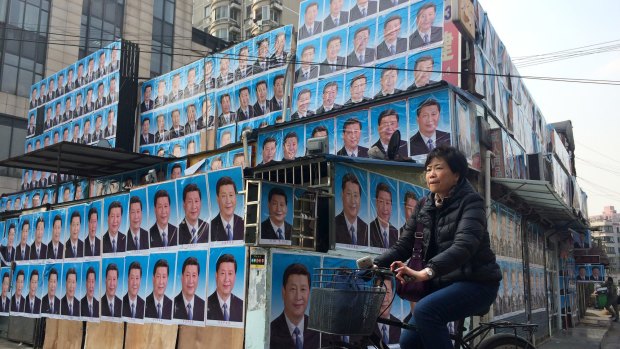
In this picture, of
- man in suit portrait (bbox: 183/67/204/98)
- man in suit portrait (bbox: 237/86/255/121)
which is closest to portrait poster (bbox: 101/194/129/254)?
man in suit portrait (bbox: 237/86/255/121)

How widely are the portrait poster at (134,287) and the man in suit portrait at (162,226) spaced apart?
1.28 ft

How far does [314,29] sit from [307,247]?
9.19m

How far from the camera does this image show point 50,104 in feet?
89.0

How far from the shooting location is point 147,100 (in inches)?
846

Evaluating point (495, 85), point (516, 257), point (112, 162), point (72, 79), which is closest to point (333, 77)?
point (495, 85)

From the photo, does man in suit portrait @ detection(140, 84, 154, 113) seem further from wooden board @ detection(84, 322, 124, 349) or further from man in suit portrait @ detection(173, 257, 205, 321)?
man in suit portrait @ detection(173, 257, 205, 321)

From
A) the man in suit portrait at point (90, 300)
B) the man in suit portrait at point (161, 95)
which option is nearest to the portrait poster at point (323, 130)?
the man in suit portrait at point (90, 300)

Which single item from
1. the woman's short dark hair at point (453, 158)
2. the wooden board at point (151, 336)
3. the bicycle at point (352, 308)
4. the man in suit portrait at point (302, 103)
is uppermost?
the man in suit portrait at point (302, 103)

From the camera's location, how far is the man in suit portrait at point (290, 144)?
12773 mm

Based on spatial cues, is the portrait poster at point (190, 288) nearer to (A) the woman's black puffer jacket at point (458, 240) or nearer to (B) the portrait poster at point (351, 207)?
(B) the portrait poster at point (351, 207)

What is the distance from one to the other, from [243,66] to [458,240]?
15.3 m

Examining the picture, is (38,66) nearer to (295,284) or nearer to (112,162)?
(112,162)

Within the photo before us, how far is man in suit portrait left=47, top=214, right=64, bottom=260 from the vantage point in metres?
10.8

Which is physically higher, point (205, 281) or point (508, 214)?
point (508, 214)
